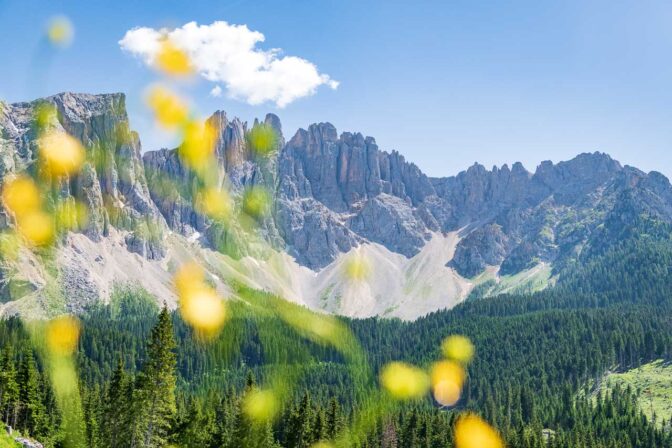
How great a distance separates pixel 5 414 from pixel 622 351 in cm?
14784

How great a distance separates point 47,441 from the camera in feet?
192

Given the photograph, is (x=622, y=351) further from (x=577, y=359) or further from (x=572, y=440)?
(x=572, y=440)

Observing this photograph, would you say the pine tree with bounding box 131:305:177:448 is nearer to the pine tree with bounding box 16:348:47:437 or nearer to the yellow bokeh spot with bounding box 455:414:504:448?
the pine tree with bounding box 16:348:47:437

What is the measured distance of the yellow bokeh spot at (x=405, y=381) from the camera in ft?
579

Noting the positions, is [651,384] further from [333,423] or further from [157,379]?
[157,379]

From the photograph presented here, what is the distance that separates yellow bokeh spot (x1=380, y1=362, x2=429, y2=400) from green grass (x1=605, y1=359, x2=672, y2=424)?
5374cm

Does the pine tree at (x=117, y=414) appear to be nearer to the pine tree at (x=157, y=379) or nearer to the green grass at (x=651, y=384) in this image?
the pine tree at (x=157, y=379)

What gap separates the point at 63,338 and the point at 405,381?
102 metres

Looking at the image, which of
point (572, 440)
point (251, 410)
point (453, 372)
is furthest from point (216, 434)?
point (453, 372)

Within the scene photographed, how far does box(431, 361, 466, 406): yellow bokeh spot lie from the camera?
174 metres

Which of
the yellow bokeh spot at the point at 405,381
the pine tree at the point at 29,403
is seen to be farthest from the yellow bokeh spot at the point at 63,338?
the yellow bokeh spot at the point at 405,381

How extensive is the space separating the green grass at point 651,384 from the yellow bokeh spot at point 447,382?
4290 centimetres

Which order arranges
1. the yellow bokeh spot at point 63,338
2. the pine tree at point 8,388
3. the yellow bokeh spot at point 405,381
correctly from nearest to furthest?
1. the pine tree at point 8,388
2. the yellow bokeh spot at point 63,338
3. the yellow bokeh spot at point 405,381

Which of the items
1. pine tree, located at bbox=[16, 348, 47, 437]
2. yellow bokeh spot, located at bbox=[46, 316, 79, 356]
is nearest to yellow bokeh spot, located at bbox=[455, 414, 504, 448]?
pine tree, located at bbox=[16, 348, 47, 437]
